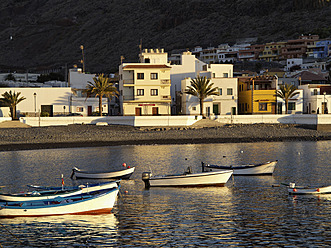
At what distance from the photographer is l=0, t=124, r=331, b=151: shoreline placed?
78.2 m

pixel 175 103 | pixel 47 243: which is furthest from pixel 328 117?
pixel 47 243

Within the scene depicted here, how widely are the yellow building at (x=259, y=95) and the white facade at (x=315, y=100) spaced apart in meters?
7.80

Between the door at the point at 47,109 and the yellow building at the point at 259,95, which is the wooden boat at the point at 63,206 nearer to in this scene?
the door at the point at 47,109

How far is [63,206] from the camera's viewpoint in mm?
33812

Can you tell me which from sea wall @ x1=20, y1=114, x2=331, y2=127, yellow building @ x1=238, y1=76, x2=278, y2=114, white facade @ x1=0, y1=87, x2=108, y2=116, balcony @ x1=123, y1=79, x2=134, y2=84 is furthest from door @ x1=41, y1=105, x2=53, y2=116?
yellow building @ x1=238, y1=76, x2=278, y2=114

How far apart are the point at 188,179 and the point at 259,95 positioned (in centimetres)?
5961

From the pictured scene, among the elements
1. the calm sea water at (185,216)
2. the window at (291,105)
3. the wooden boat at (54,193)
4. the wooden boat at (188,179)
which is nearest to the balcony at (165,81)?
the window at (291,105)

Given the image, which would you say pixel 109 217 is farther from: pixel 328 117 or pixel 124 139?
pixel 328 117

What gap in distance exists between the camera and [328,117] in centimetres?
9288

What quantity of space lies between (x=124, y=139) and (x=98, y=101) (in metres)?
19.4

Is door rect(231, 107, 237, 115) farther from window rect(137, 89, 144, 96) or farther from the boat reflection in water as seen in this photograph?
the boat reflection in water

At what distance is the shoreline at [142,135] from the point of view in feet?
257

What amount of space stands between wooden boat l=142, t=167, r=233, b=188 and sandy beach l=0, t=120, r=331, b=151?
1418 inches

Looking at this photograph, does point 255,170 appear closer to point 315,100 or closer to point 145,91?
point 145,91
